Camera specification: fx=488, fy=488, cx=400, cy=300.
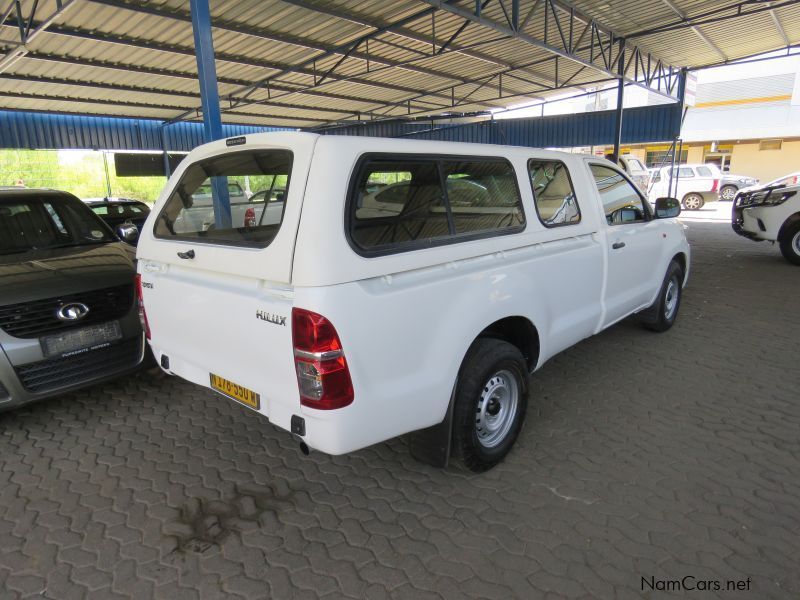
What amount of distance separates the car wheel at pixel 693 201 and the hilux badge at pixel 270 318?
21.3 metres

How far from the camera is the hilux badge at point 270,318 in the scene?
6.84ft

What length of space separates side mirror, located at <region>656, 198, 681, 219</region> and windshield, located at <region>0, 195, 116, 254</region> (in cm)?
518

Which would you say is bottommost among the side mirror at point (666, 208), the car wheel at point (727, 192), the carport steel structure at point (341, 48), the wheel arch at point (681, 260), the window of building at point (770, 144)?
the wheel arch at point (681, 260)

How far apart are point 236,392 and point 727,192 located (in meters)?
25.4

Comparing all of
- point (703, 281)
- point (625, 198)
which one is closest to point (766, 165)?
point (703, 281)

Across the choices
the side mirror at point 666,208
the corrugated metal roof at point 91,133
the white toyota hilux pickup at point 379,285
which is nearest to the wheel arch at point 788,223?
the side mirror at point 666,208

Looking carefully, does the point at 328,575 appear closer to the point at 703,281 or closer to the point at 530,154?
the point at 530,154

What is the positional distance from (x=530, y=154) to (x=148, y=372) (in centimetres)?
382

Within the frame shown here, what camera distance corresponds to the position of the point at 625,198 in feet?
13.9

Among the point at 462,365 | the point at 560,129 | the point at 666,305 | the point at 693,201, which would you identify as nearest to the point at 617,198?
the point at 666,305

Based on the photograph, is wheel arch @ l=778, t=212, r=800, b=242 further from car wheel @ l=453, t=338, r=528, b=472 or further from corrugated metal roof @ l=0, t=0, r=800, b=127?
car wheel @ l=453, t=338, r=528, b=472

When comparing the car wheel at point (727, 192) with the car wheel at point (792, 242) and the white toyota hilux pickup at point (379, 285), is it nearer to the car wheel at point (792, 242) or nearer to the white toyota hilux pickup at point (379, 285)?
the car wheel at point (792, 242)

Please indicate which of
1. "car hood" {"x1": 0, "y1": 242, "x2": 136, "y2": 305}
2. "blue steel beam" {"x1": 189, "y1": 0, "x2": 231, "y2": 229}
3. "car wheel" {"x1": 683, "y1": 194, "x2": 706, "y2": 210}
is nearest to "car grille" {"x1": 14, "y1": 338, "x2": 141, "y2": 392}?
"car hood" {"x1": 0, "y1": 242, "x2": 136, "y2": 305}

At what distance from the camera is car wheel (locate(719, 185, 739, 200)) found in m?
21.6
